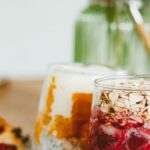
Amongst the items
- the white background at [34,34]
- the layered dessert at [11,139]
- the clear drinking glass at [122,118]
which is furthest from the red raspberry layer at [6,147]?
the white background at [34,34]

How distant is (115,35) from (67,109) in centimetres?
34

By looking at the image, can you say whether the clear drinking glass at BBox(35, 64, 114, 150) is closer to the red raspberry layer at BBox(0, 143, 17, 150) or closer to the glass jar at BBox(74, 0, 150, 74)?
the red raspberry layer at BBox(0, 143, 17, 150)

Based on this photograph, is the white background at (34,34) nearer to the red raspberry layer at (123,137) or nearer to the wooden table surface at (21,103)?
the wooden table surface at (21,103)

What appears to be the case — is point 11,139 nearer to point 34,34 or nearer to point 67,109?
point 67,109

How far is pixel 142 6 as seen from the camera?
76 centimetres

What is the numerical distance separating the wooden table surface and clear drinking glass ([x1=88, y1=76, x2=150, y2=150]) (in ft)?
0.90

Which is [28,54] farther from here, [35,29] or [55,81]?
[55,81]

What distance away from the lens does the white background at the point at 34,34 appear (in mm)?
1213

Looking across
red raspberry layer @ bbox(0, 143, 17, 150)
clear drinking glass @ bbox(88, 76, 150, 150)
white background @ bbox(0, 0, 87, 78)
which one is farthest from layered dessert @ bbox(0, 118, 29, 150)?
white background @ bbox(0, 0, 87, 78)

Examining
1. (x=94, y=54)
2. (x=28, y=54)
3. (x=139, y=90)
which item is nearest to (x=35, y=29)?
(x=28, y=54)

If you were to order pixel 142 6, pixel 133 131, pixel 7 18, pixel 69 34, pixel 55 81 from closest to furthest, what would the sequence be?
1. pixel 133 131
2. pixel 55 81
3. pixel 142 6
4. pixel 7 18
5. pixel 69 34

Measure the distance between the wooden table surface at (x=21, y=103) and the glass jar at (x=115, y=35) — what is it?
116 mm

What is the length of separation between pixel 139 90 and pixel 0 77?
2.88ft

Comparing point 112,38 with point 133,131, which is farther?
point 112,38
